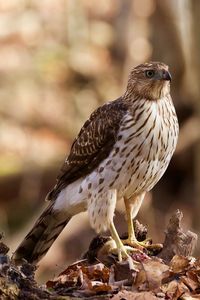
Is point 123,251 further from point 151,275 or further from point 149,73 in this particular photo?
point 149,73

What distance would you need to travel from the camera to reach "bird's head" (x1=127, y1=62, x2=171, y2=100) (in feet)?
24.9

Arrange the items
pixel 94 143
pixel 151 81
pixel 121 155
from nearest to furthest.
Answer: pixel 121 155 → pixel 151 81 → pixel 94 143

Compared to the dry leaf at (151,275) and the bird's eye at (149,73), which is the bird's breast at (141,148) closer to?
the bird's eye at (149,73)

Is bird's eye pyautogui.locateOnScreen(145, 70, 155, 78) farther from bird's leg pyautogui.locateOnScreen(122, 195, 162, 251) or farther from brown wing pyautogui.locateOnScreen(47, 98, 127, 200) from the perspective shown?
bird's leg pyautogui.locateOnScreen(122, 195, 162, 251)

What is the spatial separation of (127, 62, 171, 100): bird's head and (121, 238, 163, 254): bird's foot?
116 cm

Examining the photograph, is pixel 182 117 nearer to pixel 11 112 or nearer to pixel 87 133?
pixel 11 112

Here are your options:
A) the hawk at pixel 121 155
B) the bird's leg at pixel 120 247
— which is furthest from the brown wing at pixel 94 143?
the bird's leg at pixel 120 247

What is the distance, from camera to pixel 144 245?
7.34 metres

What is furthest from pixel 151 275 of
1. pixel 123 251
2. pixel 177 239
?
pixel 123 251

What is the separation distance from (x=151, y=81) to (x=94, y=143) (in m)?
0.68

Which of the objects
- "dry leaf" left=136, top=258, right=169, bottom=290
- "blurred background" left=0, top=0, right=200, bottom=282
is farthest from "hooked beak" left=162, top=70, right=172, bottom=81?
"blurred background" left=0, top=0, right=200, bottom=282

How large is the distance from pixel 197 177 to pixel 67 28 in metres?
5.31

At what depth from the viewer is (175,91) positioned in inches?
631

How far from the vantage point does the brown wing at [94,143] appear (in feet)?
24.9
